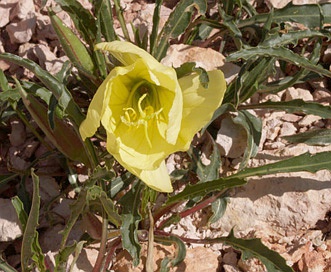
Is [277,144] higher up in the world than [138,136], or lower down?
lower down

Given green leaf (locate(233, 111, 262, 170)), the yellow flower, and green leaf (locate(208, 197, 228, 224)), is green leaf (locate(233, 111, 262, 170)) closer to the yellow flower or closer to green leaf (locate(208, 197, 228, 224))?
green leaf (locate(208, 197, 228, 224))

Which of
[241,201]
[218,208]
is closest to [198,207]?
[218,208]

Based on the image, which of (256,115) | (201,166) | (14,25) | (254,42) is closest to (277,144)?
(256,115)

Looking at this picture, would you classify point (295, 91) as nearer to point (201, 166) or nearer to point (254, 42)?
point (254, 42)

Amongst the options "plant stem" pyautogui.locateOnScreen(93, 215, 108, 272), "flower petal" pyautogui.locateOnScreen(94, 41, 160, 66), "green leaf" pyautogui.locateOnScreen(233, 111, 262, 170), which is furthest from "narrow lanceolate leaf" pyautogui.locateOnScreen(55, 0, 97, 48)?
"plant stem" pyautogui.locateOnScreen(93, 215, 108, 272)

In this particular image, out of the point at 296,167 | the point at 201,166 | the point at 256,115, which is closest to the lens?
the point at 296,167

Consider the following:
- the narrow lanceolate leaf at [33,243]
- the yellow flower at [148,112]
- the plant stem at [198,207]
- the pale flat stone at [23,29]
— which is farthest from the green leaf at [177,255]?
the pale flat stone at [23,29]

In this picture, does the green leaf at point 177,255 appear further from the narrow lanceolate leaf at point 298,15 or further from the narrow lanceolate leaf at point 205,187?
the narrow lanceolate leaf at point 298,15

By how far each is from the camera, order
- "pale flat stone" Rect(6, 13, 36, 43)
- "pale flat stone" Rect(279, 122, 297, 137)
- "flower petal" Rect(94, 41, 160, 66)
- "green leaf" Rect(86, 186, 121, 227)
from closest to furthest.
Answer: "flower petal" Rect(94, 41, 160, 66) → "green leaf" Rect(86, 186, 121, 227) → "pale flat stone" Rect(279, 122, 297, 137) → "pale flat stone" Rect(6, 13, 36, 43)
